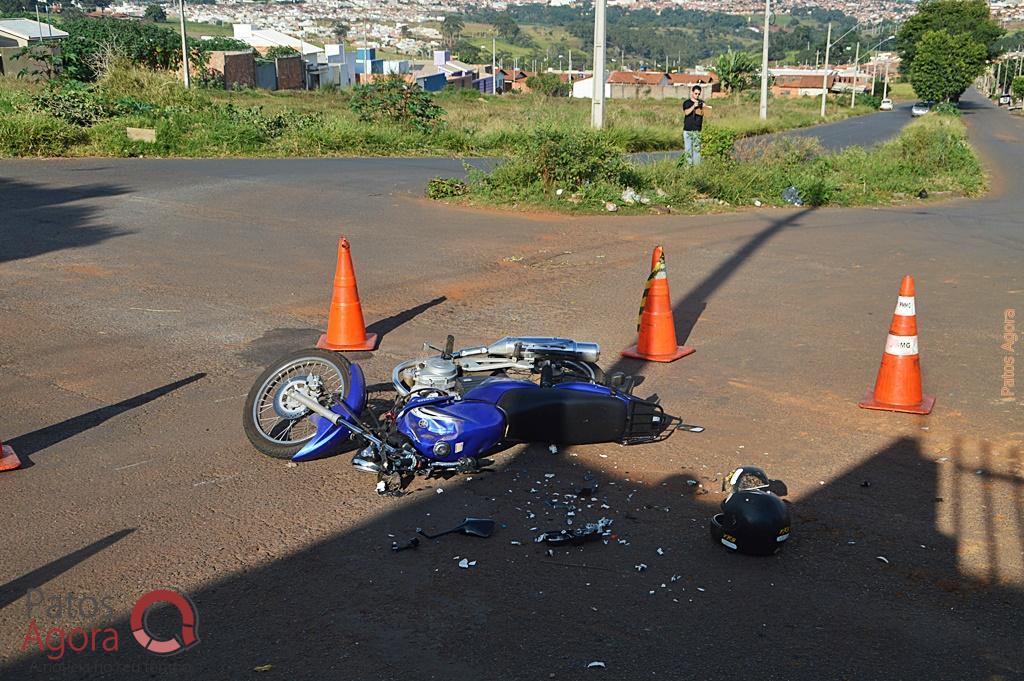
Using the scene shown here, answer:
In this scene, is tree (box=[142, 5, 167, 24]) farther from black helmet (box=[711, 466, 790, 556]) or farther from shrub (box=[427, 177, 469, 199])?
black helmet (box=[711, 466, 790, 556])

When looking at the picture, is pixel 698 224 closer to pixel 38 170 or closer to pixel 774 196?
pixel 774 196

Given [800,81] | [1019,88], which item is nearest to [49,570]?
[1019,88]

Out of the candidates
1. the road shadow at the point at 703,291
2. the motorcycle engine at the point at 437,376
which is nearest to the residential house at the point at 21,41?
the road shadow at the point at 703,291

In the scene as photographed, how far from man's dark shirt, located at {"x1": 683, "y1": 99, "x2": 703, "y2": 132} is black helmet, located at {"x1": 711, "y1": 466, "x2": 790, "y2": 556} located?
631 inches

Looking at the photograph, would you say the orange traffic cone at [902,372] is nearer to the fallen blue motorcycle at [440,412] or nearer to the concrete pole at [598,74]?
the fallen blue motorcycle at [440,412]

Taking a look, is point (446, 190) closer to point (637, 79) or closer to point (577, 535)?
point (577, 535)

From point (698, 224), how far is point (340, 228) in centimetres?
573

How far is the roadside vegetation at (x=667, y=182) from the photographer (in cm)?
1725

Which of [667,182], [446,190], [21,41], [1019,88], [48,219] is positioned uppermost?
[21,41]

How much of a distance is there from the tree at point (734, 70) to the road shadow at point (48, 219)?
78.9 metres

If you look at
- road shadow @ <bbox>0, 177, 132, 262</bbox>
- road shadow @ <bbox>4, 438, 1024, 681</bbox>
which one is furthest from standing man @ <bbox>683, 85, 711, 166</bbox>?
road shadow @ <bbox>4, 438, 1024, 681</bbox>

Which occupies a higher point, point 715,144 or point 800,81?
point 800,81

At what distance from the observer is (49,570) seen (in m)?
4.73

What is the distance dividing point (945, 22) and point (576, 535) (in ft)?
419
